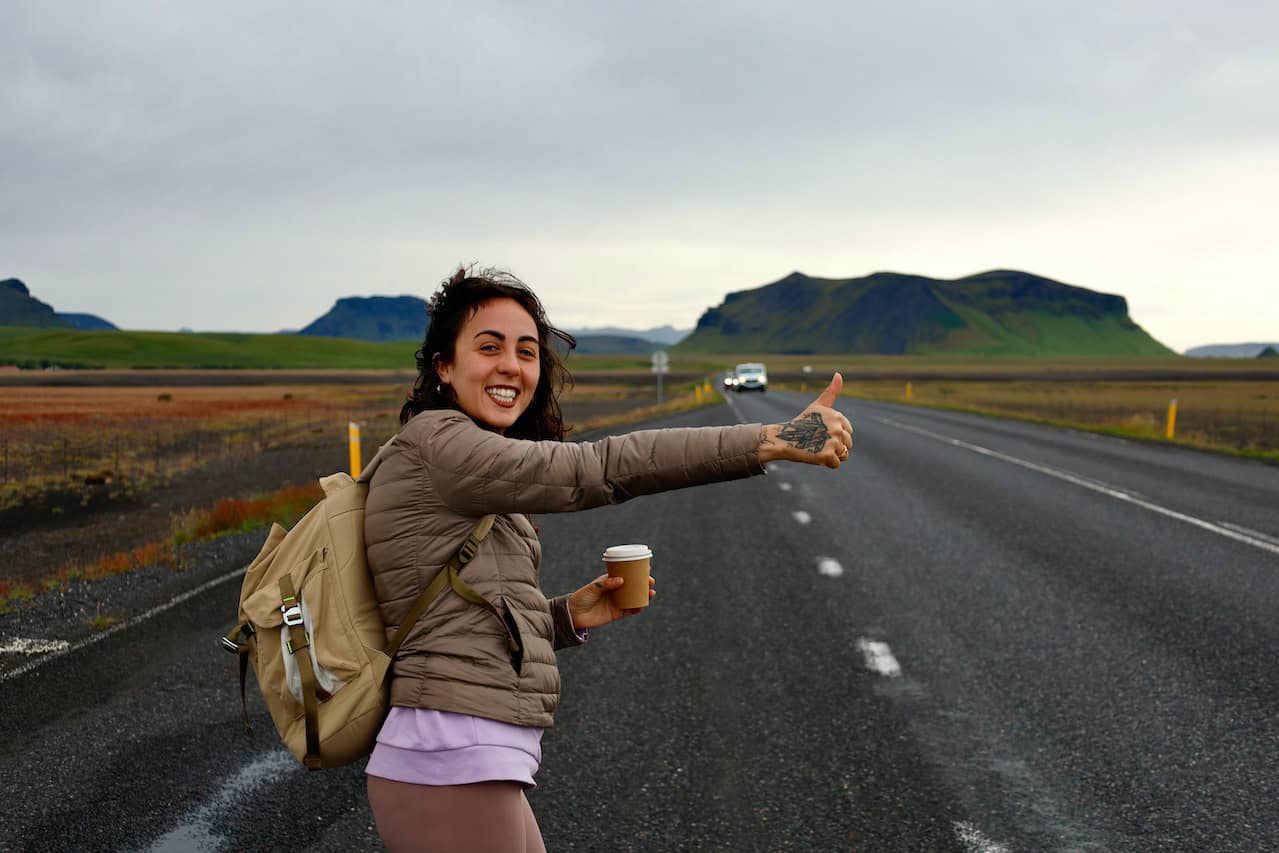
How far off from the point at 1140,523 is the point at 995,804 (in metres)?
7.98

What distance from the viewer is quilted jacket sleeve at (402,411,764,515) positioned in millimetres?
1964

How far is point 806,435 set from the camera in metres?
2.04

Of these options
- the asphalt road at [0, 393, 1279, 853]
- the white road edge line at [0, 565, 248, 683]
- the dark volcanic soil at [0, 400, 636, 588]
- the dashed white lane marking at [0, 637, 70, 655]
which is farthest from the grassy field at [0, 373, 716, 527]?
the dashed white lane marking at [0, 637, 70, 655]

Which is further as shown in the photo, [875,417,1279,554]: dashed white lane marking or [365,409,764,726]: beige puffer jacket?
[875,417,1279,554]: dashed white lane marking

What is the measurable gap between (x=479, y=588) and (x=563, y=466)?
326 millimetres

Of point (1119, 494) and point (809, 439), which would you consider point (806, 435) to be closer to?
point (809, 439)

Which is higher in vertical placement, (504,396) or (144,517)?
(504,396)

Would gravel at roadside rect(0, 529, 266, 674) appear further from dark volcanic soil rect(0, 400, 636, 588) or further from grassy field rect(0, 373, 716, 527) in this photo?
grassy field rect(0, 373, 716, 527)

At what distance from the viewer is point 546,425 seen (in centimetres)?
254

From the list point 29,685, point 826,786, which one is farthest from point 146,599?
point 826,786

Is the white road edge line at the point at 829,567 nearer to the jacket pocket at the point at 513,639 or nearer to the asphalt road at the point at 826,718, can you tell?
the asphalt road at the point at 826,718

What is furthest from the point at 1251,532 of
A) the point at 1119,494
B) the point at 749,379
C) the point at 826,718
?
the point at 749,379

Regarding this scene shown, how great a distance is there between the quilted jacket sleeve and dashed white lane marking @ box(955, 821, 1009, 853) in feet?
7.51

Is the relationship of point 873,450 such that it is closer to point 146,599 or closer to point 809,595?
point 809,595
